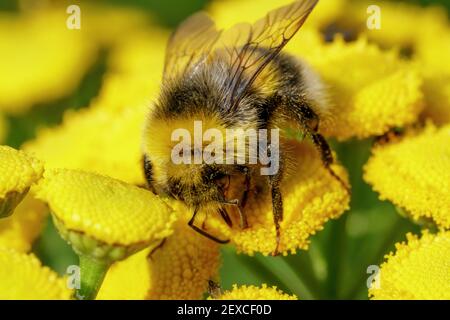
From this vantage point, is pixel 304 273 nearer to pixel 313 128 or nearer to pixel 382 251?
pixel 382 251

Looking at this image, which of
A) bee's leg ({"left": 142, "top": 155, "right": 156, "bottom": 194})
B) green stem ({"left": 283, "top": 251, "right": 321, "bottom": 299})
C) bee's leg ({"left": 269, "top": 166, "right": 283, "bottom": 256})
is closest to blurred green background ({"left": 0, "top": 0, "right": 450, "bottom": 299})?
green stem ({"left": 283, "top": 251, "right": 321, "bottom": 299})

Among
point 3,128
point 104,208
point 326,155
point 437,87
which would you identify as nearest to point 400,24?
point 437,87

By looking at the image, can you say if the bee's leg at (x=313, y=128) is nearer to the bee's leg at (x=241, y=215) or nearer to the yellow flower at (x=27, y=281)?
the bee's leg at (x=241, y=215)

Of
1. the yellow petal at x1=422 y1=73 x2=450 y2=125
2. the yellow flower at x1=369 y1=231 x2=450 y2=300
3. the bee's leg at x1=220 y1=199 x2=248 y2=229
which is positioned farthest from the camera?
the yellow petal at x1=422 y1=73 x2=450 y2=125

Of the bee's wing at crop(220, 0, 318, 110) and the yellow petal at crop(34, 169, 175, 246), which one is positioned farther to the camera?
the bee's wing at crop(220, 0, 318, 110)

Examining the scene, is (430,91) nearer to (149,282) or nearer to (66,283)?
(149,282)

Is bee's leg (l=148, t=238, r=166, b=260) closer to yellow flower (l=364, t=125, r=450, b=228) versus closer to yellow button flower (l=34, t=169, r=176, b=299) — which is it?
yellow button flower (l=34, t=169, r=176, b=299)

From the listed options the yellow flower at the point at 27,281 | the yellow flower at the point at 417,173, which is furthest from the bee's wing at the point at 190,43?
the yellow flower at the point at 27,281
